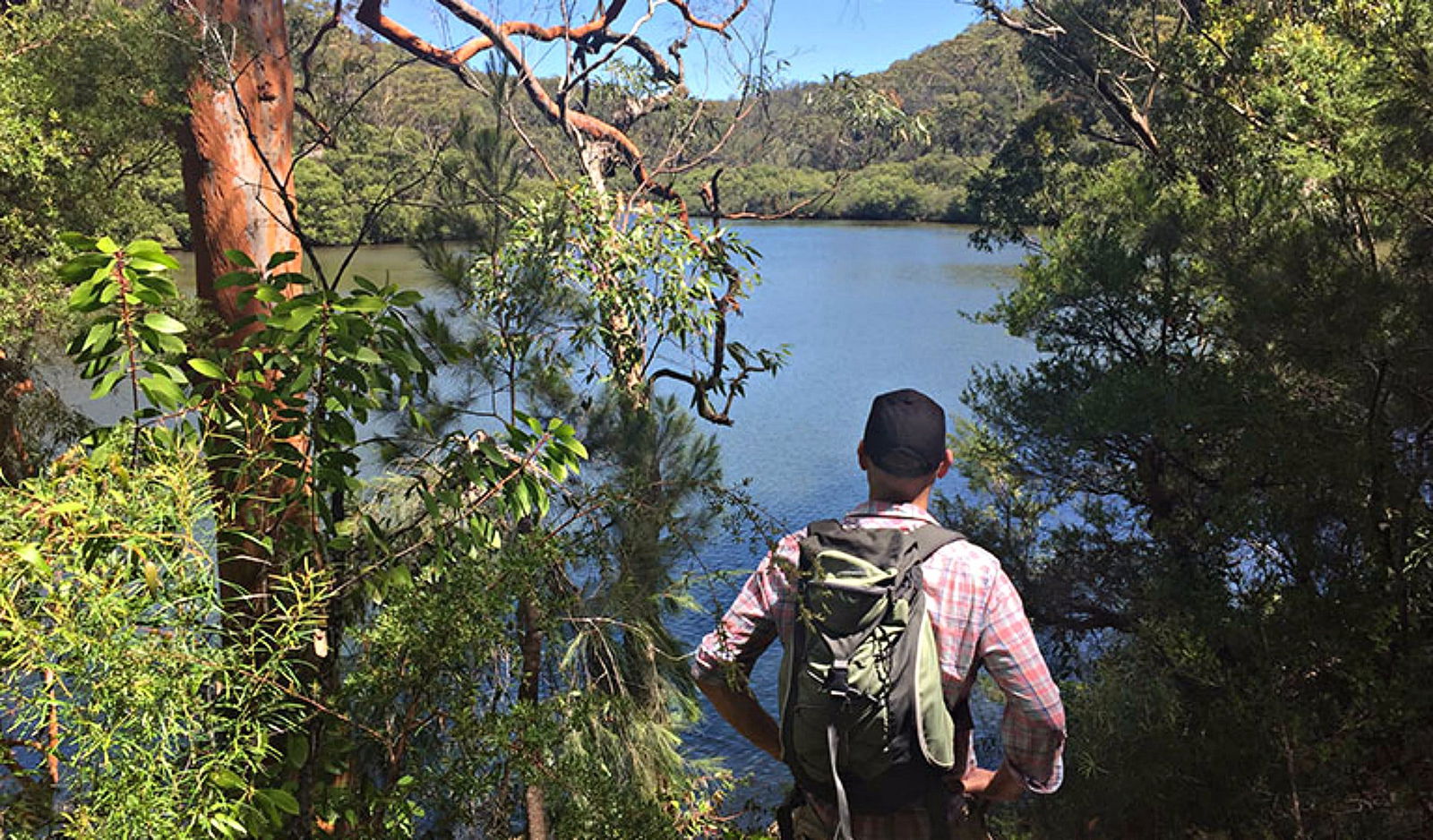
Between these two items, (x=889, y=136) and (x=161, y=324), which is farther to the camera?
(x=889, y=136)

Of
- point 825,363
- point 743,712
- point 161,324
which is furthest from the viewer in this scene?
point 825,363

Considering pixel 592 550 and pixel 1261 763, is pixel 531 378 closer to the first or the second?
pixel 592 550

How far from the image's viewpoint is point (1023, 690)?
111 cm

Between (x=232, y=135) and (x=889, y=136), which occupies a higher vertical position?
(x=889, y=136)

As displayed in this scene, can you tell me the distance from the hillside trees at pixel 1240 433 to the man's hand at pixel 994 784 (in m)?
1.55

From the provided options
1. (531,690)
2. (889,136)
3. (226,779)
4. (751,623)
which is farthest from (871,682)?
(889,136)

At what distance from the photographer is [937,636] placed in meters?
1.14

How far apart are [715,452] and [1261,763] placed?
2223mm

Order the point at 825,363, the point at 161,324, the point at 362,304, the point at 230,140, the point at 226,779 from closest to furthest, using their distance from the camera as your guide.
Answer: the point at 226,779 → the point at 161,324 → the point at 362,304 → the point at 230,140 → the point at 825,363

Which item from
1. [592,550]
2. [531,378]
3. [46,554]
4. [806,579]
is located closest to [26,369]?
[531,378]

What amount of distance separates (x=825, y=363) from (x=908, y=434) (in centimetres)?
1255

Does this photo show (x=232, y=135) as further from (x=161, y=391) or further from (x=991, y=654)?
(x=991, y=654)

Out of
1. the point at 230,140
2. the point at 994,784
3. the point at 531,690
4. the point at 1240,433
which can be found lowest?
the point at 531,690

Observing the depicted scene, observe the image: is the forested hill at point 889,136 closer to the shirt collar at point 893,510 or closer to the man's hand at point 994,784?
the shirt collar at point 893,510
